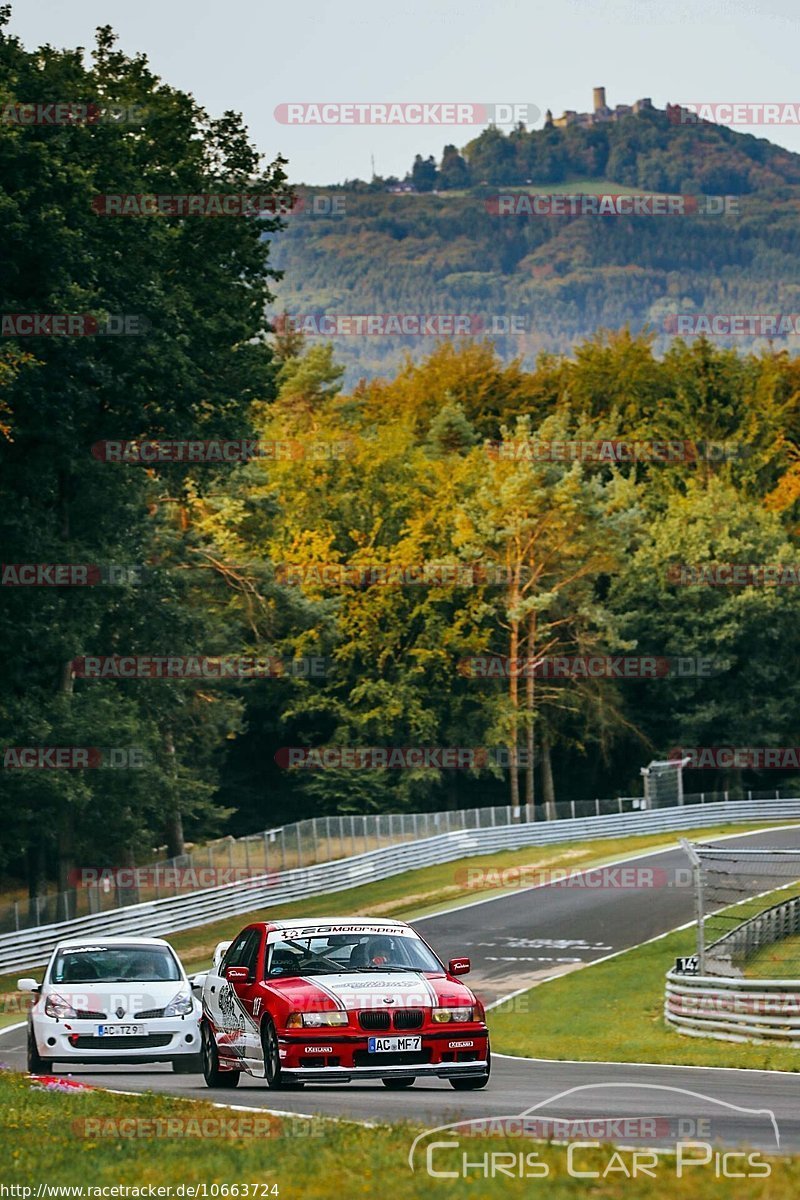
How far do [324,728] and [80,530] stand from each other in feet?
130

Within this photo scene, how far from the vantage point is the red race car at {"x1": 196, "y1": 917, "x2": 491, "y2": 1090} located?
14.4 meters

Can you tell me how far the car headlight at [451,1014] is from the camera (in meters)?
14.5

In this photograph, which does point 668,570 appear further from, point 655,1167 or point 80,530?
point 655,1167

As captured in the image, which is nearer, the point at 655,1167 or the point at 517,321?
the point at 655,1167

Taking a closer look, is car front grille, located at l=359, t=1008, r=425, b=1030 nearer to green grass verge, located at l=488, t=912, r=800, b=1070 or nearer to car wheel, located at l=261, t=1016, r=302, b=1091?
car wheel, located at l=261, t=1016, r=302, b=1091

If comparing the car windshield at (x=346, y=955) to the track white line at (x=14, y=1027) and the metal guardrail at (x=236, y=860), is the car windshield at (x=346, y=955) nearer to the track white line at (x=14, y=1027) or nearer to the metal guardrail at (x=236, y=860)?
the track white line at (x=14, y=1027)

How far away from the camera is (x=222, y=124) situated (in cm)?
4378

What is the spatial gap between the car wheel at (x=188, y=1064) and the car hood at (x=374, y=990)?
4001 millimetres

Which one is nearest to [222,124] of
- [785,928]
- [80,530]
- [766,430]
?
[80,530]

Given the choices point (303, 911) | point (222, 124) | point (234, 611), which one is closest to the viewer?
point (222, 124)

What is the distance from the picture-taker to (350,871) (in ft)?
171

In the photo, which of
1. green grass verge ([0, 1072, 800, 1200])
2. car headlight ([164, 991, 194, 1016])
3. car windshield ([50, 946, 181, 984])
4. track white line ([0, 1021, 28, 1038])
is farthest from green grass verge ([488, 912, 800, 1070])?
green grass verge ([0, 1072, 800, 1200])

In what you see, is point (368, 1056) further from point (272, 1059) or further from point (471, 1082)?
point (471, 1082)

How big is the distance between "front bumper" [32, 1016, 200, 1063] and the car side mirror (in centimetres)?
289
